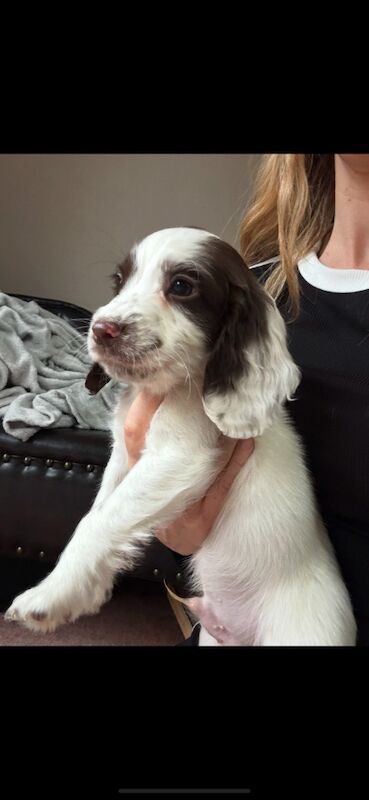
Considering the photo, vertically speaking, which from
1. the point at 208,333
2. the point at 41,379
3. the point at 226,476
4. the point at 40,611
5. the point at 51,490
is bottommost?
the point at 51,490

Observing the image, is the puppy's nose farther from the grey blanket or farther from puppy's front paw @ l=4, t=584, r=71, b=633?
the grey blanket

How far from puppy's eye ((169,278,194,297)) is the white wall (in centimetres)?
264

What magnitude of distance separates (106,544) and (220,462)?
0.75ft

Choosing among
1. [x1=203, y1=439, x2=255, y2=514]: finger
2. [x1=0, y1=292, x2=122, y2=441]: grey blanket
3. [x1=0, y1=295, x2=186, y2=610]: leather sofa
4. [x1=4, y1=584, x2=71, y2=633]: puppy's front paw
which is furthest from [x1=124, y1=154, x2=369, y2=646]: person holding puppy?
[x1=0, y1=295, x2=186, y2=610]: leather sofa

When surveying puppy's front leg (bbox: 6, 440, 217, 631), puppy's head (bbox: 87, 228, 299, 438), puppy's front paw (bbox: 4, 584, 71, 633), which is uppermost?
puppy's head (bbox: 87, 228, 299, 438)

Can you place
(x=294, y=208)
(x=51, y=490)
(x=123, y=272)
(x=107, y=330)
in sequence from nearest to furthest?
(x=107, y=330) < (x=123, y=272) < (x=294, y=208) < (x=51, y=490)

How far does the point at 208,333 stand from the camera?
3.28 feet

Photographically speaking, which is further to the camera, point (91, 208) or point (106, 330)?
point (91, 208)

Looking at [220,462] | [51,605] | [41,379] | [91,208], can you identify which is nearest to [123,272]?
[220,462]

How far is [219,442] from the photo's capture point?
1077 mm

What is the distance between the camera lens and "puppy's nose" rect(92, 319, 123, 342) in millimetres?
909

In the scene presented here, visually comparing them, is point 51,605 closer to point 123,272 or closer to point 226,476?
point 226,476

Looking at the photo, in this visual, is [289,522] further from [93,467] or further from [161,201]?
[161,201]

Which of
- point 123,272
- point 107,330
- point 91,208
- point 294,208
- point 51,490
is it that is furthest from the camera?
point 91,208
